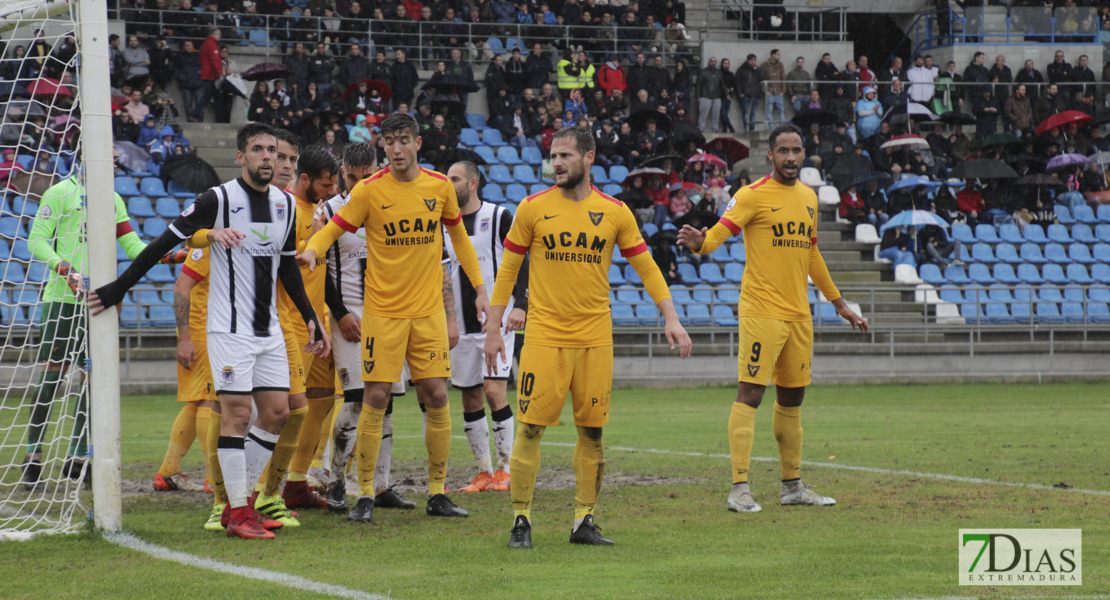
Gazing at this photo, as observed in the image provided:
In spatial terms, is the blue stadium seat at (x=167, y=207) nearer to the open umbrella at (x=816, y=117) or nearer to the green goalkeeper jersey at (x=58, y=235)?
the green goalkeeper jersey at (x=58, y=235)

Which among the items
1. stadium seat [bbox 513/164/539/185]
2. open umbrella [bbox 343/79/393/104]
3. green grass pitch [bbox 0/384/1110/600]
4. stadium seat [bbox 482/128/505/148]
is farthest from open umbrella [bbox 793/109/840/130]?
green grass pitch [bbox 0/384/1110/600]

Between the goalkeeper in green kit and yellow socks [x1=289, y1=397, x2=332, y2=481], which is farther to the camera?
yellow socks [x1=289, y1=397, x2=332, y2=481]

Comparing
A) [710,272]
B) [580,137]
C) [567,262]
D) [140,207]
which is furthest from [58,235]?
[710,272]

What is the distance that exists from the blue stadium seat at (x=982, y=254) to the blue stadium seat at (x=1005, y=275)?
379 millimetres

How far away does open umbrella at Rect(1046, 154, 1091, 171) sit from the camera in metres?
26.3

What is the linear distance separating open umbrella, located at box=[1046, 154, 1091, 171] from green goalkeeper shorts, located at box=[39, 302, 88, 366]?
77.3 feet

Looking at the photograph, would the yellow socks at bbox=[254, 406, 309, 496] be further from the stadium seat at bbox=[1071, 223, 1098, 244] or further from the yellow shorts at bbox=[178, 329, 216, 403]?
the stadium seat at bbox=[1071, 223, 1098, 244]

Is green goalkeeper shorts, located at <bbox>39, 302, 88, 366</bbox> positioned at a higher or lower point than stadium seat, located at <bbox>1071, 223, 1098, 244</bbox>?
lower

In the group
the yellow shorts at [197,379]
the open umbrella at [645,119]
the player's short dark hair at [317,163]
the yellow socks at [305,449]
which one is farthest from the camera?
the open umbrella at [645,119]

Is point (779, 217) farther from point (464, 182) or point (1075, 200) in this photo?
point (1075, 200)

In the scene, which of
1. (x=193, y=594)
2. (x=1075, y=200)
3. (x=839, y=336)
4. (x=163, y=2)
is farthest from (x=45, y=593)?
(x=1075, y=200)

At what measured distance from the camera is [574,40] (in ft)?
94.4

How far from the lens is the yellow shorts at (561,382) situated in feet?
21.7

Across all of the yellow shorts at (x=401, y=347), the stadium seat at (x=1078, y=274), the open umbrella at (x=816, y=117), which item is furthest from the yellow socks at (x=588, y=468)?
the open umbrella at (x=816, y=117)
